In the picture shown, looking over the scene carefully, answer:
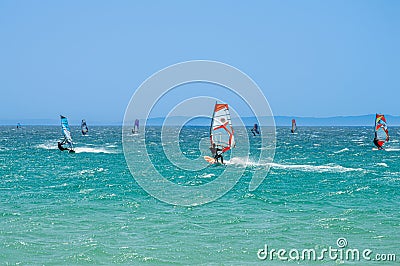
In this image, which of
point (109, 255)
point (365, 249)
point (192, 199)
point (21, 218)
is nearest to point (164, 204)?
point (192, 199)

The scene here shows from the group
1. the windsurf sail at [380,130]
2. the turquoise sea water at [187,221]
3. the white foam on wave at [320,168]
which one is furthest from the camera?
the windsurf sail at [380,130]

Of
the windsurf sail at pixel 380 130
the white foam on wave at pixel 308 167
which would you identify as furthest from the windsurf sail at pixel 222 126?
the windsurf sail at pixel 380 130

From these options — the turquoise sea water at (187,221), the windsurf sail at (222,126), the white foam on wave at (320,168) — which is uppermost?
the windsurf sail at (222,126)

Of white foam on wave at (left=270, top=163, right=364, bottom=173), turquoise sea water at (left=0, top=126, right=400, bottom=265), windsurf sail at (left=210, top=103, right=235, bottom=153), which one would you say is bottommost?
turquoise sea water at (left=0, top=126, right=400, bottom=265)

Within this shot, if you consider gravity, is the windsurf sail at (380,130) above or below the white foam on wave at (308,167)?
above

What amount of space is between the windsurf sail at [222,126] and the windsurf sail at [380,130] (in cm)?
4021

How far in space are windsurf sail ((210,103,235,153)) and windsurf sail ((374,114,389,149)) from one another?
40.2 m

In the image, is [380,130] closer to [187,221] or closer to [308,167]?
[308,167]

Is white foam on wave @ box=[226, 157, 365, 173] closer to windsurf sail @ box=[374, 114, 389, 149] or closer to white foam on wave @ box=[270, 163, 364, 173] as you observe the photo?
white foam on wave @ box=[270, 163, 364, 173]

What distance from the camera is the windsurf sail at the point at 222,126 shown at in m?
49.7

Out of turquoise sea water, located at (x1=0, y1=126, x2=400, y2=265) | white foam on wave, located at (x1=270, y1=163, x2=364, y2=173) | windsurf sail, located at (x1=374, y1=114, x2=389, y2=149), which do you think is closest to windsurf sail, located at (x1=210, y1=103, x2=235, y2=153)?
turquoise sea water, located at (x1=0, y1=126, x2=400, y2=265)

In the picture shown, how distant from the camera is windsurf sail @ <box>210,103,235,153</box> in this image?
163 feet

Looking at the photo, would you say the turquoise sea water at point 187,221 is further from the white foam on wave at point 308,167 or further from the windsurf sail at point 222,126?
the windsurf sail at point 222,126

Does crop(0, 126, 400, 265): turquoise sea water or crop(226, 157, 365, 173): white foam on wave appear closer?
crop(0, 126, 400, 265): turquoise sea water
